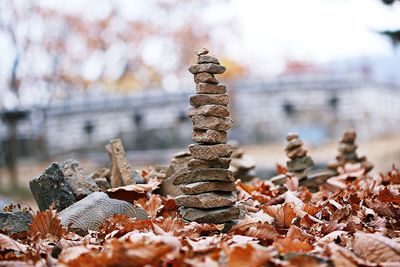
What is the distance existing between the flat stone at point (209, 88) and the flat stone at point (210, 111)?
0.36 feet

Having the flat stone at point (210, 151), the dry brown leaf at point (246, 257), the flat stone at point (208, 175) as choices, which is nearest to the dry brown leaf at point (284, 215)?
the flat stone at point (208, 175)

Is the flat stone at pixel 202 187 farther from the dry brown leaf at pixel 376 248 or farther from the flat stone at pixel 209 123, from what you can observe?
the dry brown leaf at pixel 376 248

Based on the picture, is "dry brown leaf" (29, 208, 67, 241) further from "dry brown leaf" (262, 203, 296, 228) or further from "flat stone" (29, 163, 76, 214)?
"dry brown leaf" (262, 203, 296, 228)

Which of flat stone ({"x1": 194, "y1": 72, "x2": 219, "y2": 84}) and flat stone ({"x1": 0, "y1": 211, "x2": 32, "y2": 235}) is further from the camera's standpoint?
flat stone ({"x1": 194, "y1": 72, "x2": 219, "y2": 84})

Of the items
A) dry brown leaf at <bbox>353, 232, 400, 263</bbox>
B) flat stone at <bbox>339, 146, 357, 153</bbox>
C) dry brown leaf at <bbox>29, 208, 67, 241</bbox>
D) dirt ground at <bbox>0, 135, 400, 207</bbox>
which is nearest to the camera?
dry brown leaf at <bbox>353, 232, 400, 263</bbox>

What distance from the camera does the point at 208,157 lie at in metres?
3.47

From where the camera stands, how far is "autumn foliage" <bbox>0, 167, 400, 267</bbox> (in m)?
2.21

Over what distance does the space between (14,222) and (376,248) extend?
2.20 m

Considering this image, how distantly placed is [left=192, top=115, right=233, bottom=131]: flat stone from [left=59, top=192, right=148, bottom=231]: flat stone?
71 centimetres

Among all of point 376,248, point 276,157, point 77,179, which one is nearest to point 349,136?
point 77,179

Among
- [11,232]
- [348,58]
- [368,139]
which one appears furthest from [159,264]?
[348,58]

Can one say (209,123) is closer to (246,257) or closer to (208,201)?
(208,201)

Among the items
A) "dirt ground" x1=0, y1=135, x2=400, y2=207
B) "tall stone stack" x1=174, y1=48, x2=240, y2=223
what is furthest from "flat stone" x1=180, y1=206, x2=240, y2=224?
"dirt ground" x1=0, y1=135, x2=400, y2=207

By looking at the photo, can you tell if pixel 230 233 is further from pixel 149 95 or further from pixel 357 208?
pixel 149 95
